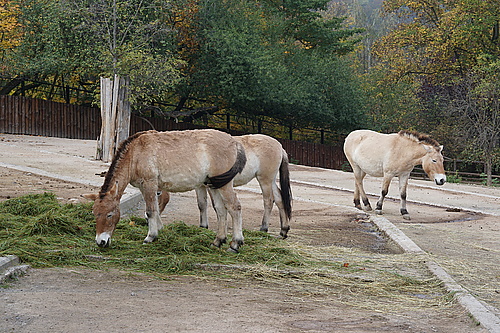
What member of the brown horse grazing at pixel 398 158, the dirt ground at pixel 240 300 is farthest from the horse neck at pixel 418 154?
the dirt ground at pixel 240 300

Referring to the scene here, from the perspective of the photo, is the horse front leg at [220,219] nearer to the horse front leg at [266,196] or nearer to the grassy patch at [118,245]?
the grassy patch at [118,245]

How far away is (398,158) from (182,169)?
6987 millimetres

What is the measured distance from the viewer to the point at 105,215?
7051 millimetres

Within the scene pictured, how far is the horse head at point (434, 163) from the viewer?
1300 centimetres

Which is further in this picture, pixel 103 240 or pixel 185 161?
pixel 185 161

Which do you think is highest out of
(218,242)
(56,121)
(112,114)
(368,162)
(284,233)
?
(112,114)

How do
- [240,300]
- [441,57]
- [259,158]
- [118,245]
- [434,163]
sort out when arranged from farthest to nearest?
[441,57]
[434,163]
[259,158]
[118,245]
[240,300]

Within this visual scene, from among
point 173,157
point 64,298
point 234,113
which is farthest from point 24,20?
point 64,298

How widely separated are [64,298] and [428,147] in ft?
31.8

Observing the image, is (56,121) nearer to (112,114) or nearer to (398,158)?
(112,114)

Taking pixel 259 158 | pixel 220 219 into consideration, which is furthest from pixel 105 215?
pixel 259 158

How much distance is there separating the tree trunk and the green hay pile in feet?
31.9

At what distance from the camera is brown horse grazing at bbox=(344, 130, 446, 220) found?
13047 mm

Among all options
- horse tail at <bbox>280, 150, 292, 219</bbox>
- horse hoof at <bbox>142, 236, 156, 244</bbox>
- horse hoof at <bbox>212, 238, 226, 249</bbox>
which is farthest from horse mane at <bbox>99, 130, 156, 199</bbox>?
horse tail at <bbox>280, 150, 292, 219</bbox>
